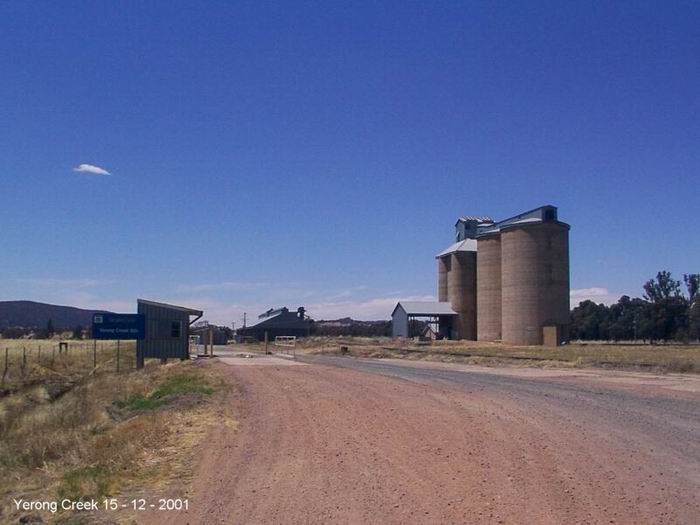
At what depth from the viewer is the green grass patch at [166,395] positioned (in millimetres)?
20562

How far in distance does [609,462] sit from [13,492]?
8.12 meters

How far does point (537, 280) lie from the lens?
84.1 metres

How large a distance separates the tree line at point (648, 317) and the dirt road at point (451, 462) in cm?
11829

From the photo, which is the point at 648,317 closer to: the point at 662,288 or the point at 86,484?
the point at 662,288

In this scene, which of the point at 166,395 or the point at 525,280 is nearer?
the point at 166,395

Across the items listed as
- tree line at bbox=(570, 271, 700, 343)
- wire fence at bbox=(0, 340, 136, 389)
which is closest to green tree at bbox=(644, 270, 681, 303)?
tree line at bbox=(570, 271, 700, 343)

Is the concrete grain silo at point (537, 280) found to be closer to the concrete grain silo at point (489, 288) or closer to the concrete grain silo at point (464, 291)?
the concrete grain silo at point (489, 288)

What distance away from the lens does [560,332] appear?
83.7 meters

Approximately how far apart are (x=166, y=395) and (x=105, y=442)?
8673 millimetres

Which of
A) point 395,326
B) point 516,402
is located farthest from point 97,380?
point 395,326

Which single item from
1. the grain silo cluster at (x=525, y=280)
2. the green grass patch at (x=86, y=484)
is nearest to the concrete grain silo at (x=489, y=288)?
the grain silo cluster at (x=525, y=280)

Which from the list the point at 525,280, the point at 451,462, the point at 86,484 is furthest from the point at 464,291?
the point at 86,484

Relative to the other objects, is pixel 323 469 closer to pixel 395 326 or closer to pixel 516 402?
pixel 516 402

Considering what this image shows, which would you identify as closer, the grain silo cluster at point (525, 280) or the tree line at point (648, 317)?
the grain silo cluster at point (525, 280)
